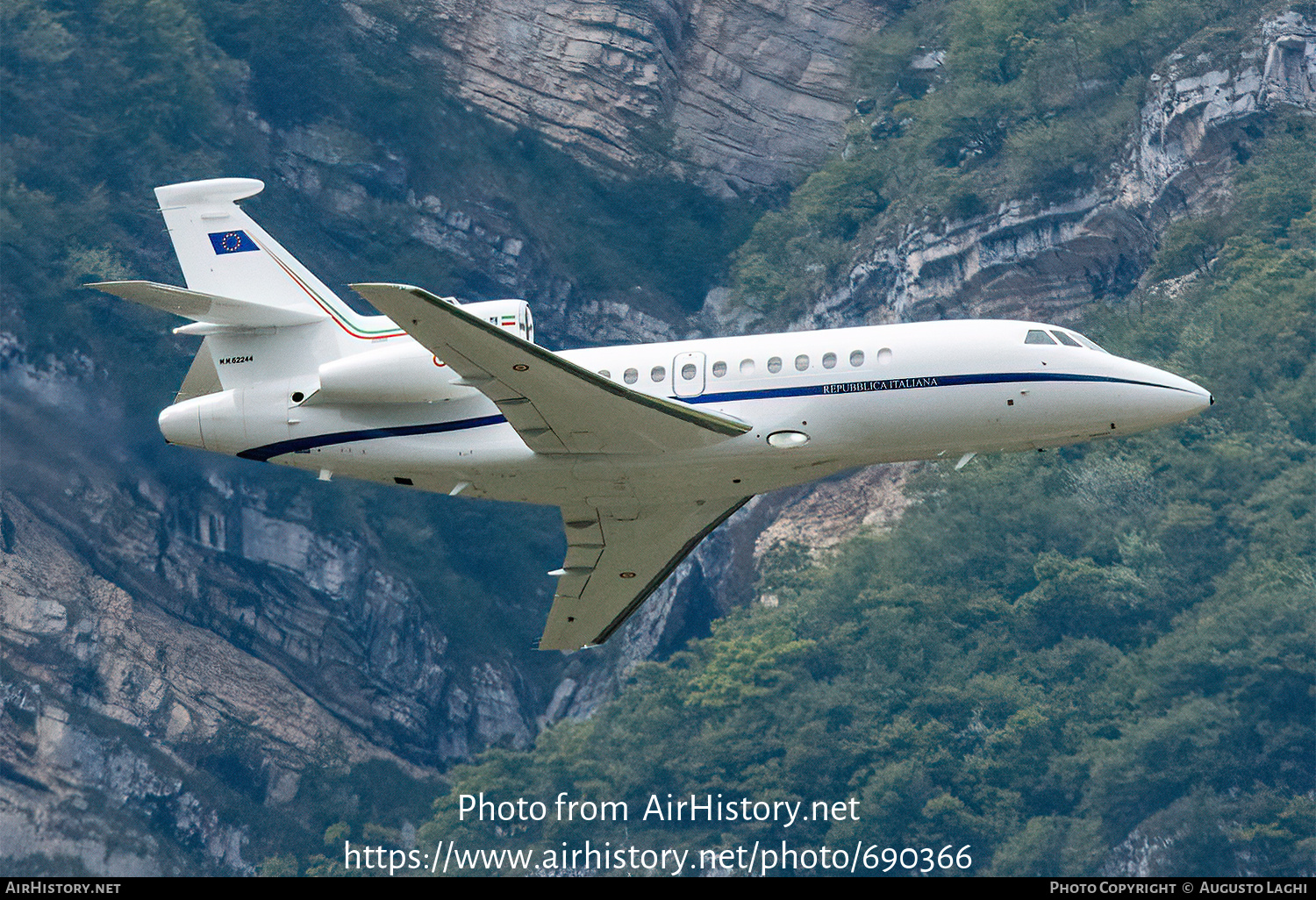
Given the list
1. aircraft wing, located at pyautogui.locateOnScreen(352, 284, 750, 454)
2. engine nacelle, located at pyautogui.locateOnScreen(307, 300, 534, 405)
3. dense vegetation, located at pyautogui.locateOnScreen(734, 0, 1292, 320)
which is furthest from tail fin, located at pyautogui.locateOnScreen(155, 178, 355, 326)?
dense vegetation, located at pyautogui.locateOnScreen(734, 0, 1292, 320)

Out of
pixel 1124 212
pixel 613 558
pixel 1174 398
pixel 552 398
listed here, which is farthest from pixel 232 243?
pixel 1124 212

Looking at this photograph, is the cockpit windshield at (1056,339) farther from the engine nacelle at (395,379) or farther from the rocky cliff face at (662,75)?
the rocky cliff face at (662,75)

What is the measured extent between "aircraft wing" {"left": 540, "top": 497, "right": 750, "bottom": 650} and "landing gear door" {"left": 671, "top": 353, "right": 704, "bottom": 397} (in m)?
2.93

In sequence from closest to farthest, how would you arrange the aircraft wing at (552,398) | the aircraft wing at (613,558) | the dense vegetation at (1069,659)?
the aircraft wing at (552,398), the aircraft wing at (613,558), the dense vegetation at (1069,659)

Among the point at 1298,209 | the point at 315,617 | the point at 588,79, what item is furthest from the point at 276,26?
the point at 1298,209

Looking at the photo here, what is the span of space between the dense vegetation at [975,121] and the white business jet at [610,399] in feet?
226

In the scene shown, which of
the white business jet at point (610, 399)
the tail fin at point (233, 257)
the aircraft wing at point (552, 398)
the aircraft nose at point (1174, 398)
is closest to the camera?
the aircraft wing at point (552, 398)

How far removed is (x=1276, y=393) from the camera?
280 feet

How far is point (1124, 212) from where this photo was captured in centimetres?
8950

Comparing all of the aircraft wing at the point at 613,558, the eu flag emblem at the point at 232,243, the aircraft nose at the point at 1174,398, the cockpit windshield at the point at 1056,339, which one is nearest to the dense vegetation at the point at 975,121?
the aircraft wing at the point at 613,558

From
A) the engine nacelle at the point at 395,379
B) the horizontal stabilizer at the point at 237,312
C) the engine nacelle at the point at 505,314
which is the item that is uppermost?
the engine nacelle at the point at 505,314

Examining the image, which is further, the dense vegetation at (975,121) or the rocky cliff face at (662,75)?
the rocky cliff face at (662,75)

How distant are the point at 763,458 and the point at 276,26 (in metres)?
81.0

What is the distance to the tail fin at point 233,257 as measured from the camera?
27.9 metres
